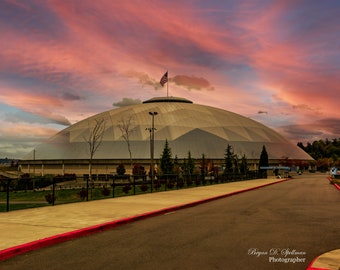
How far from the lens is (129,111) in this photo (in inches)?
4508

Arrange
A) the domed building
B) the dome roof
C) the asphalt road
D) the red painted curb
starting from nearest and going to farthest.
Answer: the asphalt road → the red painted curb → the domed building → the dome roof

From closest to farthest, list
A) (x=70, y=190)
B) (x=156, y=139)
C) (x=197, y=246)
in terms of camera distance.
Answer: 1. (x=197, y=246)
2. (x=70, y=190)
3. (x=156, y=139)

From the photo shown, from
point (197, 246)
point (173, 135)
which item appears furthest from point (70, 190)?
point (173, 135)

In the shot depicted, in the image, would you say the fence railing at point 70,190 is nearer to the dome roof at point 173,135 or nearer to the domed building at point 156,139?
the domed building at point 156,139

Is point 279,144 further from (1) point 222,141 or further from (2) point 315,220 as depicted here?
(2) point 315,220

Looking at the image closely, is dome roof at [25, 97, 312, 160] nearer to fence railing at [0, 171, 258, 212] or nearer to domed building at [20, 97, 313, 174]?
domed building at [20, 97, 313, 174]

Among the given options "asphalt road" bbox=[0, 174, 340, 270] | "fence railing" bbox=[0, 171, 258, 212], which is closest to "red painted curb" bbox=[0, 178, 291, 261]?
"asphalt road" bbox=[0, 174, 340, 270]

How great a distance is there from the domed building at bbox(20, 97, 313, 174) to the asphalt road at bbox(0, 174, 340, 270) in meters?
76.0

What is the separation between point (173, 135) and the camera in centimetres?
10119

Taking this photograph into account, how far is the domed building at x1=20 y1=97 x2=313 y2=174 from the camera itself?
96750 millimetres

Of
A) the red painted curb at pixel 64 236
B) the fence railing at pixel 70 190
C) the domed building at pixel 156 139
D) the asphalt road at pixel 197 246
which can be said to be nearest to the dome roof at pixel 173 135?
the domed building at pixel 156 139

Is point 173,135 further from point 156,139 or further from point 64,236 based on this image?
point 64,236

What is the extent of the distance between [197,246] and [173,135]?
9219 cm

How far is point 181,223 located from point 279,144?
376 feet
